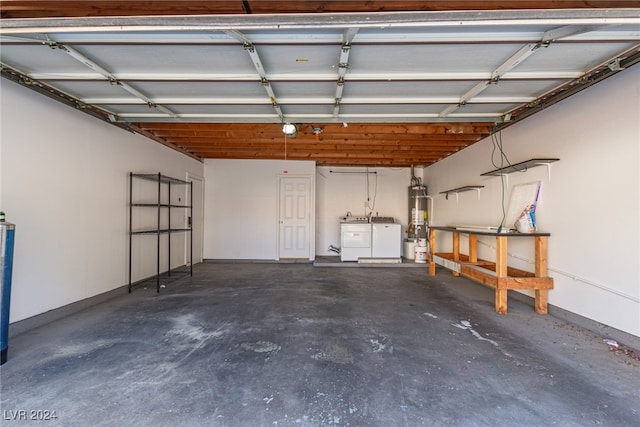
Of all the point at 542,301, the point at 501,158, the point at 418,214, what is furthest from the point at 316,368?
the point at 418,214

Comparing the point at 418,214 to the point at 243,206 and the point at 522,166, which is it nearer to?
the point at 522,166

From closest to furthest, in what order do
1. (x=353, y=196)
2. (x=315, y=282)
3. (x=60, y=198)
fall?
(x=60, y=198) < (x=315, y=282) < (x=353, y=196)

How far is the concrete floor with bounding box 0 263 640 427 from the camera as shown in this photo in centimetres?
153

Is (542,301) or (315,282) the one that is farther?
(315,282)

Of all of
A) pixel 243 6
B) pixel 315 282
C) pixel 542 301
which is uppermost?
pixel 243 6

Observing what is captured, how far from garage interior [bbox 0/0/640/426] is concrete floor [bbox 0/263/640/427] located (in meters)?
0.02

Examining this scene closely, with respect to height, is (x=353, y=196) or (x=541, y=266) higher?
(x=353, y=196)

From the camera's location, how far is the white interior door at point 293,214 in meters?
6.73

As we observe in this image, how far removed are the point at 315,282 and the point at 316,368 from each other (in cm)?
271

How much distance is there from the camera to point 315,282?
4.69m

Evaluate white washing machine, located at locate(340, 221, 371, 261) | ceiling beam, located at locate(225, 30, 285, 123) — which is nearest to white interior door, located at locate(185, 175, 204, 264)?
white washing machine, located at locate(340, 221, 371, 261)

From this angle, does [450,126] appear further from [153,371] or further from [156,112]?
[153,371]

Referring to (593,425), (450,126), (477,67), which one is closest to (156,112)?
(477,67)

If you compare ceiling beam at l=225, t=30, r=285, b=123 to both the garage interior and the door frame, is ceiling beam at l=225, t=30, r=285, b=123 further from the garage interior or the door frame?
the door frame
